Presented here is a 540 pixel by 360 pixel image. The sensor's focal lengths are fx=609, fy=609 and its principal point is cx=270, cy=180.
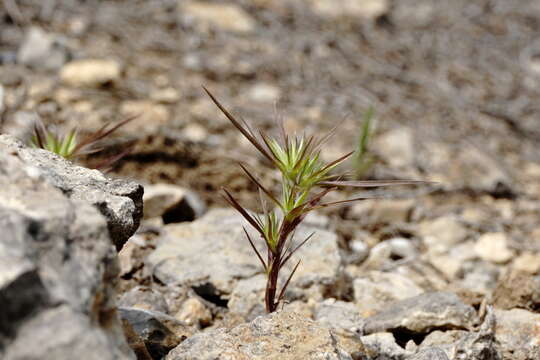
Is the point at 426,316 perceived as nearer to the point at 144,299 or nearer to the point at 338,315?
the point at 338,315

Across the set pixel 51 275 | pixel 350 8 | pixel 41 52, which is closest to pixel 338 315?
pixel 51 275

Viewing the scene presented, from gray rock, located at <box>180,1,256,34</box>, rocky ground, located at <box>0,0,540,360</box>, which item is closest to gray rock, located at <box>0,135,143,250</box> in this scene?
rocky ground, located at <box>0,0,540,360</box>

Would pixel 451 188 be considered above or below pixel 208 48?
below

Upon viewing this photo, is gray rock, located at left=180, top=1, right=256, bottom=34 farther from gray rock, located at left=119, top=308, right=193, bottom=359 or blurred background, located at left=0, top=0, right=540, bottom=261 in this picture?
gray rock, located at left=119, top=308, right=193, bottom=359

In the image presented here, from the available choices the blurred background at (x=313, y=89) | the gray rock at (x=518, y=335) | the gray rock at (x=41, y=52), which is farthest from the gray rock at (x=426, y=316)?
the gray rock at (x=41, y=52)

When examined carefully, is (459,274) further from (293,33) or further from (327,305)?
(293,33)

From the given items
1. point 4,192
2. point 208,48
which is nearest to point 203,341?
point 4,192
